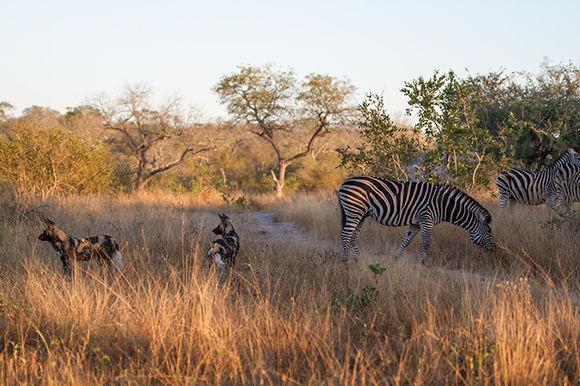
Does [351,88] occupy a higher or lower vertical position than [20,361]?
higher

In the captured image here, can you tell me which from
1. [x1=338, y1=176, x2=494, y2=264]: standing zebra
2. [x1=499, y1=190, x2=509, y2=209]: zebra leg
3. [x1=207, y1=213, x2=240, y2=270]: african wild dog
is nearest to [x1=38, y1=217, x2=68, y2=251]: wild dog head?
[x1=207, y1=213, x2=240, y2=270]: african wild dog

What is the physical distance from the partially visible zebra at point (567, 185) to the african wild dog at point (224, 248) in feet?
21.6

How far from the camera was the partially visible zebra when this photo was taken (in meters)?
11.3

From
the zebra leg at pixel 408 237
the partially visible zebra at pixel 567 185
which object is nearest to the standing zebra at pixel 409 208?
the zebra leg at pixel 408 237

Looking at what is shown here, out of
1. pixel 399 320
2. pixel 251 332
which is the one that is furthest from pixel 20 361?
pixel 399 320

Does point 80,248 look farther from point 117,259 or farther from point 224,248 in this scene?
point 224,248

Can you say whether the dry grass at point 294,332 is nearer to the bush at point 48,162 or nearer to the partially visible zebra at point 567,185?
the partially visible zebra at point 567,185

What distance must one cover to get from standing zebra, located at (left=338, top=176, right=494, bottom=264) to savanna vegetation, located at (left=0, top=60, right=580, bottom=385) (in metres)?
0.38

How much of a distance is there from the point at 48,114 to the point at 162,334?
4327 centimetres

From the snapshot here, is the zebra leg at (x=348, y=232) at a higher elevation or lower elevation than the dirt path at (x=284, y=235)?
higher

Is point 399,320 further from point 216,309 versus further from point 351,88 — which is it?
point 351,88

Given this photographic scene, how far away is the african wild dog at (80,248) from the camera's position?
7184 mm

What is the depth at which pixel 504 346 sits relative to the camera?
395cm

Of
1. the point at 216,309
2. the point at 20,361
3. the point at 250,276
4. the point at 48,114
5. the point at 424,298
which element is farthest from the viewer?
the point at 48,114
